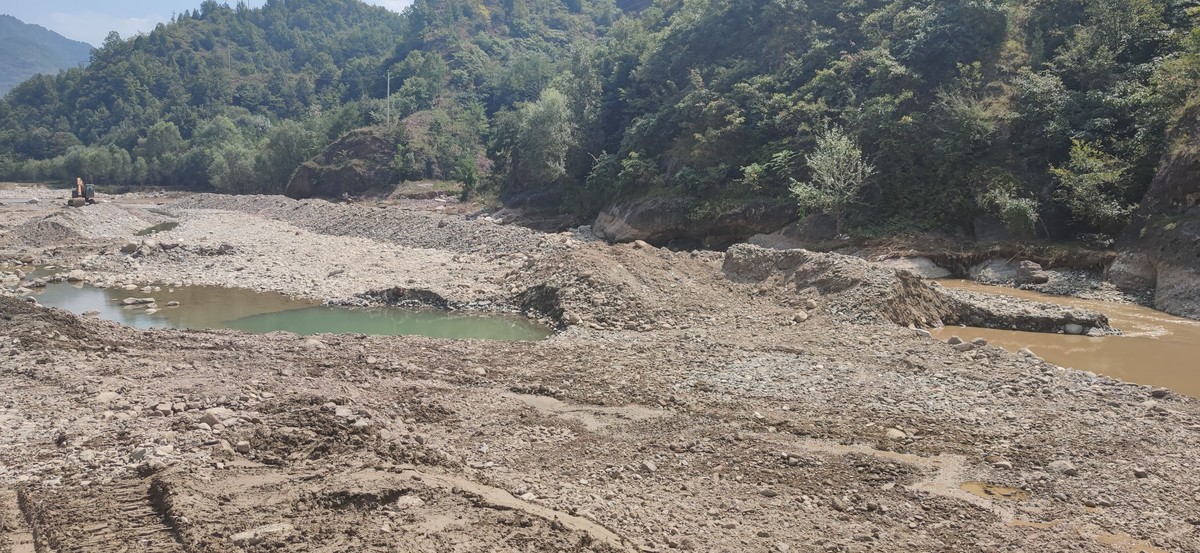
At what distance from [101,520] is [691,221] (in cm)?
2985

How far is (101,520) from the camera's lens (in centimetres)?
664

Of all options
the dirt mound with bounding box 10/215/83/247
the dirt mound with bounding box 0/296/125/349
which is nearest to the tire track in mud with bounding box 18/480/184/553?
the dirt mound with bounding box 0/296/125/349

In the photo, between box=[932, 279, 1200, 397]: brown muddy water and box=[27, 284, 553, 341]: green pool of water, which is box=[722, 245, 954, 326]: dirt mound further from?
box=[27, 284, 553, 341]: green pool of water

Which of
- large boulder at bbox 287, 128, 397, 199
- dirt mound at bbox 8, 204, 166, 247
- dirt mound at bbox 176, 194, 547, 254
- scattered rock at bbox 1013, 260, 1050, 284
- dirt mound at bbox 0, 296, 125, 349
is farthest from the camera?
large boulder at bbox 287, 128, 397, 199

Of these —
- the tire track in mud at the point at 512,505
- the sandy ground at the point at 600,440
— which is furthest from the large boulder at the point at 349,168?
the tire track in mud at the point at 512,505

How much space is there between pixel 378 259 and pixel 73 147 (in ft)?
303

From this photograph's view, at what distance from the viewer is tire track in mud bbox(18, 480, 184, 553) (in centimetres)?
616

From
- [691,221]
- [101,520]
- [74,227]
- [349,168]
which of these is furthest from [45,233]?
[101,520]

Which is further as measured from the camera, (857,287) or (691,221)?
(691,221)

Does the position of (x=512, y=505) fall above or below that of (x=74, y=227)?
above

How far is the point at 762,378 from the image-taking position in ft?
40.9

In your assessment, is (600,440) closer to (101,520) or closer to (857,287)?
(101,520)

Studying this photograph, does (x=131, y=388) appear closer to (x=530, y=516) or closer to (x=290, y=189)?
(x=530, y=516)

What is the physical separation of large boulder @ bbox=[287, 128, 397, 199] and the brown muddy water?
5778cm
